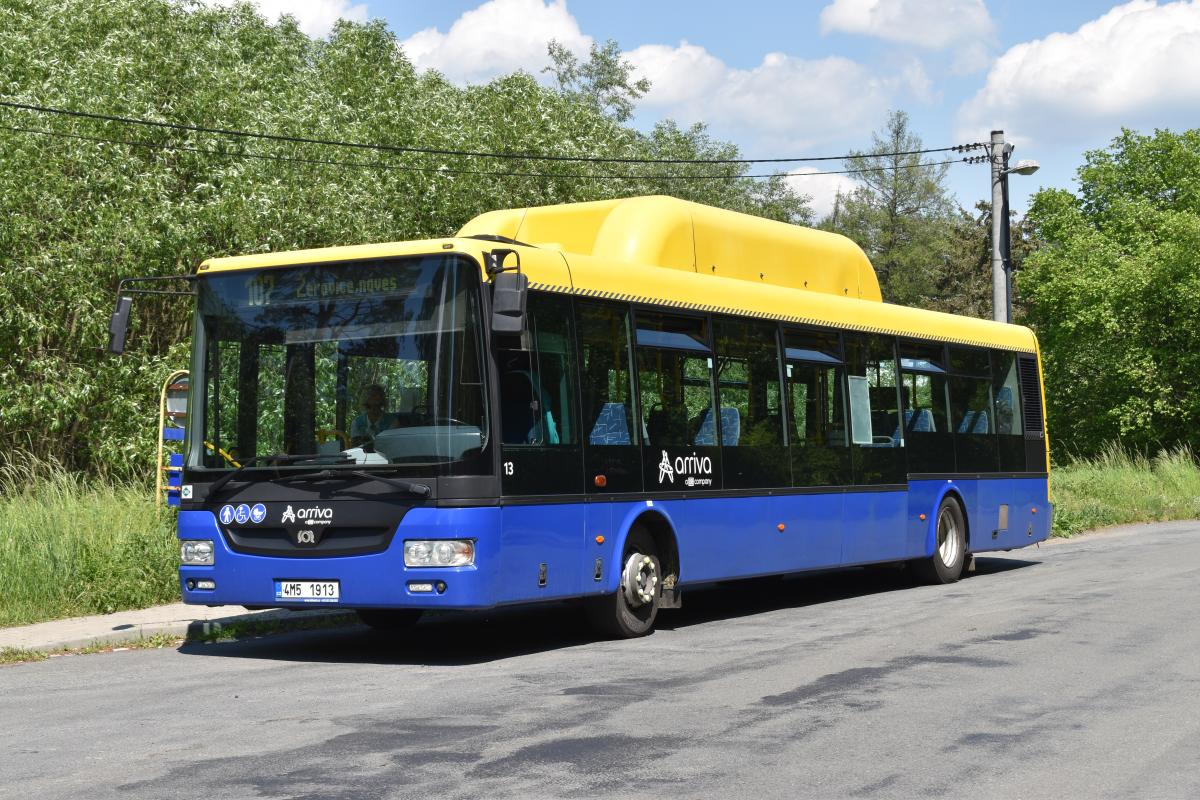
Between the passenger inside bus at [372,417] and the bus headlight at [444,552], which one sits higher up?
the passenger inside bus at [372,417]

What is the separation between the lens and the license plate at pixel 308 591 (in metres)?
11.0

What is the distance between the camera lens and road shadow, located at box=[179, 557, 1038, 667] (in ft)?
38.9

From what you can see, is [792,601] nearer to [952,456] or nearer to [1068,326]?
[952,456]

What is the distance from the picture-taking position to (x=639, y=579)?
41.2 feet

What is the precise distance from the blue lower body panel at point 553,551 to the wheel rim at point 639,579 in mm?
264

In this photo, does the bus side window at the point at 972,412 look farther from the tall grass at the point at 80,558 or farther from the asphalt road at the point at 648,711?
the tall grass at the point at 80,558

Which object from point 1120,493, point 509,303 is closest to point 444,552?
point 509,303

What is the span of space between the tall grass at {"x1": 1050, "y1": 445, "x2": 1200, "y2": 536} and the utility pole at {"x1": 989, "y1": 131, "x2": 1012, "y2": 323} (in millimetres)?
4078

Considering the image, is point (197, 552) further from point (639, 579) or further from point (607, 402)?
point (639, 579)

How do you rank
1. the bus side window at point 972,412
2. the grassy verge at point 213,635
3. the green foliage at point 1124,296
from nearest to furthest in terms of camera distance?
1. the grassy verge at point 213,635
2. the bus side window at point 972,412
3. the green foliage at point 1124,296

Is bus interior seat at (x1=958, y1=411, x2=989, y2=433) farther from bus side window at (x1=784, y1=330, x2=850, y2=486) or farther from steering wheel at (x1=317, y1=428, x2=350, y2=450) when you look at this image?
steering wheel at (x1=317, y1=428, x2=350, y2=450)

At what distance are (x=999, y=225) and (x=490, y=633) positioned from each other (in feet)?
61.7

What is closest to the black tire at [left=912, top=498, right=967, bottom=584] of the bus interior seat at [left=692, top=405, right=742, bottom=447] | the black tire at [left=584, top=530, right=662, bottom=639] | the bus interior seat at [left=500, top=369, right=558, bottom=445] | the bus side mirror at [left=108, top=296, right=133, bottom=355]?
the bus interior seat at [left=692, top=405, right=742, bottom=447]

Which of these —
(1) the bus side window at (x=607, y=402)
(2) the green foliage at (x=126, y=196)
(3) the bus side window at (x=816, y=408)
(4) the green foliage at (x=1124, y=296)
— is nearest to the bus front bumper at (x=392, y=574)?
(1) the bus side window at (x=607, y=402)
